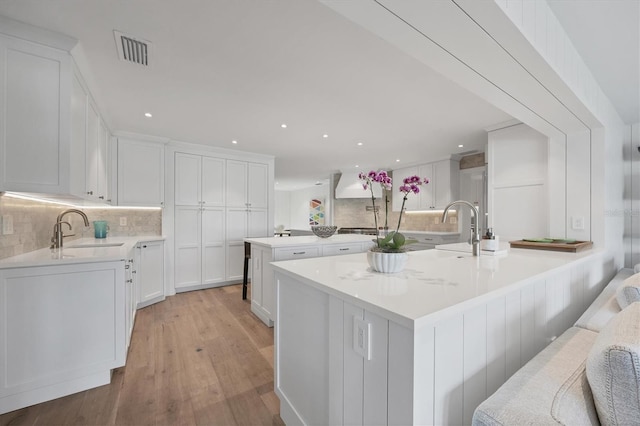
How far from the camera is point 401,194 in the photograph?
5.85 metres

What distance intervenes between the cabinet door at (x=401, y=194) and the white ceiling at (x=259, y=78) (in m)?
1.55

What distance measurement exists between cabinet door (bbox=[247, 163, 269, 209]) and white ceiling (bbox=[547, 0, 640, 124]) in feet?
14.0

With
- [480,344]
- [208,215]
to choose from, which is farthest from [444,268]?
[208,215]

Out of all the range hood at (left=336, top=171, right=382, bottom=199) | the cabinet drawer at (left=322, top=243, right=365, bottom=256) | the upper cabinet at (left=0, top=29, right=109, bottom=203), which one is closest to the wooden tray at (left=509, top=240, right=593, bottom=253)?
the cabinet drawer at (left=322, top=243, right=365, bottom=256)

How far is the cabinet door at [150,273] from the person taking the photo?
3.37 metres

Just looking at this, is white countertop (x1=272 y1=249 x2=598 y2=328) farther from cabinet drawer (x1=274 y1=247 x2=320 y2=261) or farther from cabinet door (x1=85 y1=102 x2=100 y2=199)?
cabinet door (x1=85 y1=102 x2=100 y2=199)

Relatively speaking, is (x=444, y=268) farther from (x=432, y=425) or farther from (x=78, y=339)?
(x=78, y=339)

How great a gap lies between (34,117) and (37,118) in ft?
0.04

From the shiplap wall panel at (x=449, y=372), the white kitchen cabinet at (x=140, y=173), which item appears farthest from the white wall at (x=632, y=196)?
the white kitchen cabinet at (x=140, y=173)

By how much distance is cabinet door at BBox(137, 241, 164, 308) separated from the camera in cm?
337

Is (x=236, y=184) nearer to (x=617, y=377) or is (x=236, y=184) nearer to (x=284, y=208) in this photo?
(x=617, y=377)

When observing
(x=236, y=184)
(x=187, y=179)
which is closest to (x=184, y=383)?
(x=187, y=179)

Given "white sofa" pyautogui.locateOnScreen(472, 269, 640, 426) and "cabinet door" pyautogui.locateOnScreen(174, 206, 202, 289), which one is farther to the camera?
"cabinet door" pyautogui.locateOnScreen(174, 206, 202, 289)

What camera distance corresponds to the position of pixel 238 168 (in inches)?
186
